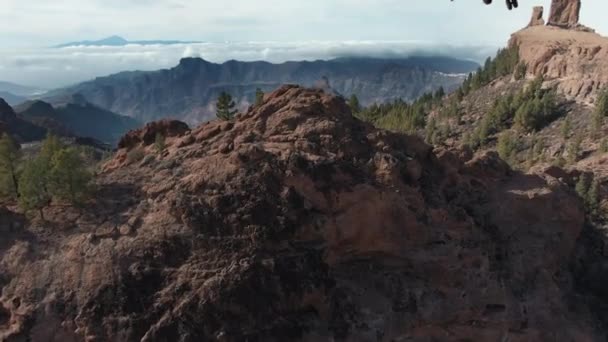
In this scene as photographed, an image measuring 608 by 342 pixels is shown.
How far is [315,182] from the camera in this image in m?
35.8

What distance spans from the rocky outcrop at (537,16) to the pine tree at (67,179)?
176432 mm

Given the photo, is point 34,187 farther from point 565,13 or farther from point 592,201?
point 565,13

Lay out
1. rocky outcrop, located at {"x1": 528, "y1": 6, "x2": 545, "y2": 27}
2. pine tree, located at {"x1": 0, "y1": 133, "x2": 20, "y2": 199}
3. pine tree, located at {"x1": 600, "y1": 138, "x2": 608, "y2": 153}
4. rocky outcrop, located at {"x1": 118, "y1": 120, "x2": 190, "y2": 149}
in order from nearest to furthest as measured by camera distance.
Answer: pine tree, located at {"x1": 0, "y1": 133, "x2": 20, "y2": 199}, rocky outcrop, located at {"x1": 118, "y1": 120, "x2": 190, "y2": 149}, pine tree, located at {"x1": 600, "y1": 138, "x2": 608, "y2": 153}, rocky outcrop, located at {"x1": 528, "y1": 6, "x2": 545, "y2": 27}

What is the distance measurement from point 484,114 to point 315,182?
310 ft

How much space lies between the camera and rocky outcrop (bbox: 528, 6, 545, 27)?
178113 millimetres

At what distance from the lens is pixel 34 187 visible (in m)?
33.7

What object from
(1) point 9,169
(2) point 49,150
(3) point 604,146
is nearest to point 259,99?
(2) point 49,150

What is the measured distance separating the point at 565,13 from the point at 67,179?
6981 inches

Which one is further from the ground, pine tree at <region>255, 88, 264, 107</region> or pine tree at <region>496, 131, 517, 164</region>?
pine tree at <region>255, 88, 264, 107</region>

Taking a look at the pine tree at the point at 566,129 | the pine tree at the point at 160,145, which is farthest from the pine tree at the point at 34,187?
the pine tree at the point at 566,129

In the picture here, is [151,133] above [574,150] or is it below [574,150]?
above

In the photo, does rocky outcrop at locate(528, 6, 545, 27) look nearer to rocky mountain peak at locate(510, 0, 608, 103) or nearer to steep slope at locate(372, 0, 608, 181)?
rocky mountain peak at locate(510, 0, 608, 103)

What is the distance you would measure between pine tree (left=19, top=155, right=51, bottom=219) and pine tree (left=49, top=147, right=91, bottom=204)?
0.66 m

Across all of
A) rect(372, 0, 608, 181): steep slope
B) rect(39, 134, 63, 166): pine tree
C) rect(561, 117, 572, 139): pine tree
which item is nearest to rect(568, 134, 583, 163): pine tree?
rect(372, 0, 608, 181): steep slope
